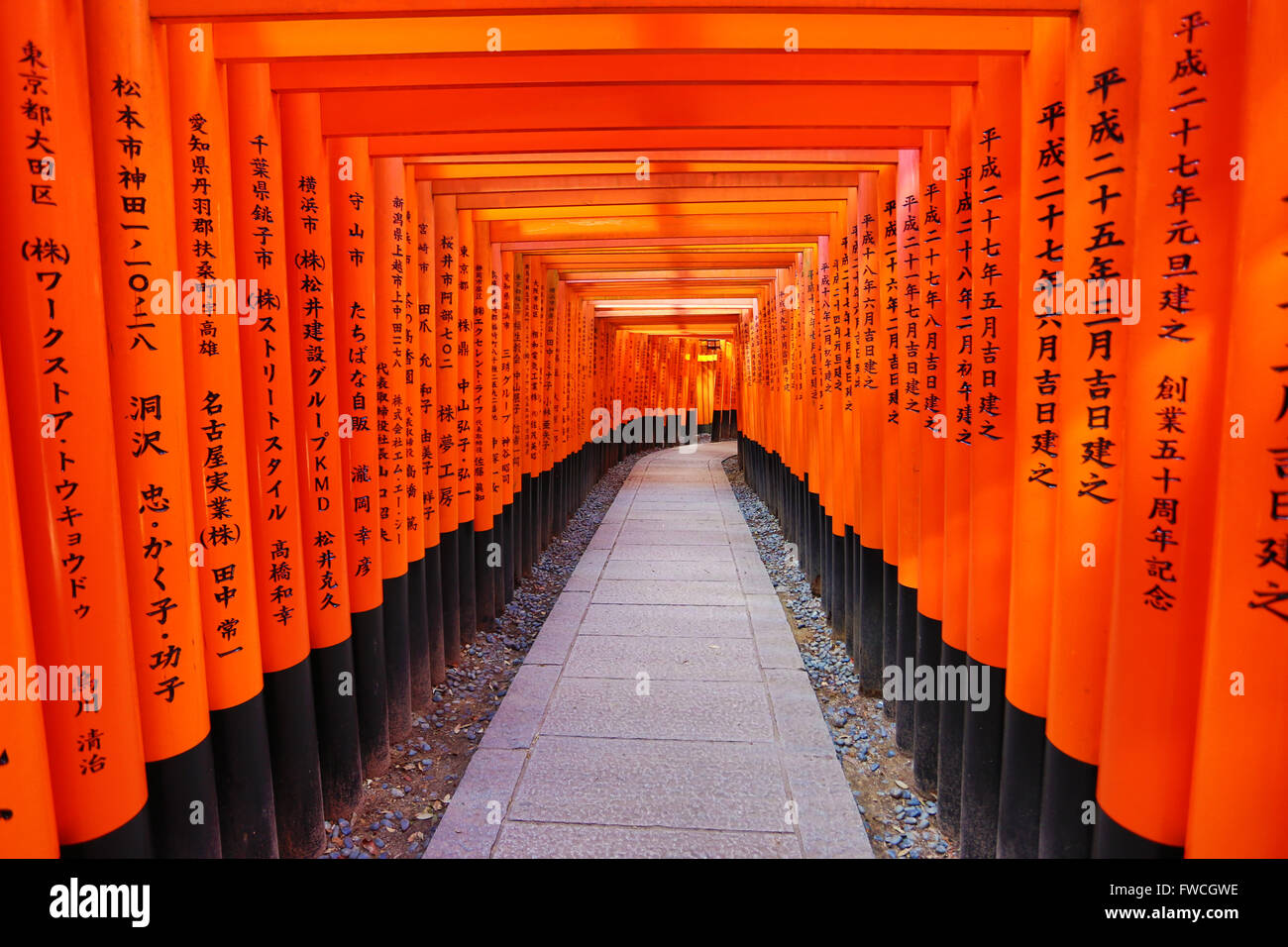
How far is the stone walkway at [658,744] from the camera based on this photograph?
3.58 metres

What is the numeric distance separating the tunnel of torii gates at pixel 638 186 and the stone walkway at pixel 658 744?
2.23ft

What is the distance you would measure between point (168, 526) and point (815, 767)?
11.4 feet

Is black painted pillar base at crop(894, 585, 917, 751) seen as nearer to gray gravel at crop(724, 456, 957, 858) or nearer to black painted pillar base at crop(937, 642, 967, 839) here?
gray gravel at crop(724, 456, 957, 858)

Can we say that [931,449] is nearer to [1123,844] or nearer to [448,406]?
[1123,844]

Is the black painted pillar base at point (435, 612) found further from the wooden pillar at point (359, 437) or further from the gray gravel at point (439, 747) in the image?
the wooden pillar at point (359, 437)

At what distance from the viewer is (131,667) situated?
230 centimetres

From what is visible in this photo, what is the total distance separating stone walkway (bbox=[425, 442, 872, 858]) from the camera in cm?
358

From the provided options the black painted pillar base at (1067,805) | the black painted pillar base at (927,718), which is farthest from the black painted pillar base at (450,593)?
the black painted pillar base at (1067,805)

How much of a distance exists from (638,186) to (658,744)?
407 centimetres

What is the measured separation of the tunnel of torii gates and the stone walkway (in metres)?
0.68

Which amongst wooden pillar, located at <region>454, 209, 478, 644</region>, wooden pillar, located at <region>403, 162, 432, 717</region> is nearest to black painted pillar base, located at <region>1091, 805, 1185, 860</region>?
wooden pillar, located at <region>403, 162, 432, 717</region>

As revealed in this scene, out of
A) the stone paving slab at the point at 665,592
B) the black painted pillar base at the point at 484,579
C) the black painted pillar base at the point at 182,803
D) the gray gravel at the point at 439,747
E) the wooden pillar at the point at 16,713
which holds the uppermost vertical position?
the wooden pillar at the point at 16,713

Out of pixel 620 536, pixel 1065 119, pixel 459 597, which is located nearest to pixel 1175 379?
pixel 1065 119

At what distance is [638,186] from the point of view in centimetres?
559
